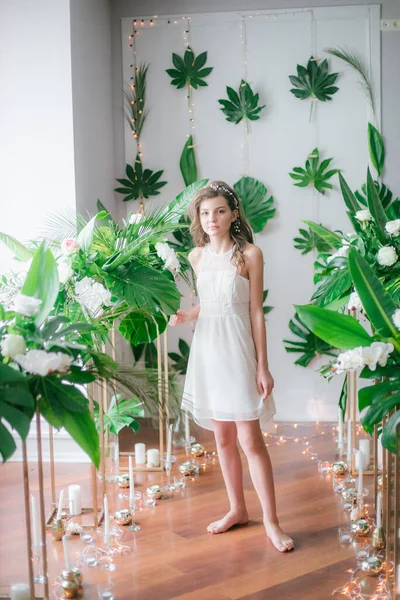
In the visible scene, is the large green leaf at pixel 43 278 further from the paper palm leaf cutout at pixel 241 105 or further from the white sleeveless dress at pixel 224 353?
the paper palm leaf cutout at pixel 241 105

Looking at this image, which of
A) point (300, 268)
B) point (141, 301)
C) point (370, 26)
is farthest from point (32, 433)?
point (370, 26)

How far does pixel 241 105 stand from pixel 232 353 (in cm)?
236

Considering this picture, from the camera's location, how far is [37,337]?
2082 millimetres

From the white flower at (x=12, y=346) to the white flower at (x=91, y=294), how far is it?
88 cm

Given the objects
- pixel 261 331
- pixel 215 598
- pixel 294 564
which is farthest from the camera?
pixel 261 331

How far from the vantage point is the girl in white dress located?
3.14m

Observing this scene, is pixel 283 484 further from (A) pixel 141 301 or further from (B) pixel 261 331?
(A) pixel 141 301

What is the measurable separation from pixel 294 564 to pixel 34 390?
1.42 metres

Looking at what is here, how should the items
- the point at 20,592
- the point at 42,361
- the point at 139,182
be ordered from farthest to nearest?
the point at 139,182, the point at 20,592, the point at 42,361

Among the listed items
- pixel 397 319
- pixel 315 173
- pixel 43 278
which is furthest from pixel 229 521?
pixel 315 173

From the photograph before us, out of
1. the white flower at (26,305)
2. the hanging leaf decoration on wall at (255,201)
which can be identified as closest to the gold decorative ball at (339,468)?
the hanging leaf decoration on wall at (255,201)

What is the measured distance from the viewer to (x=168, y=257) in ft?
10.8

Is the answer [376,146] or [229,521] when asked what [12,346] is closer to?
[229,521]

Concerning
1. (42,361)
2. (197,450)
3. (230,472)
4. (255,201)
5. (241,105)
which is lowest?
(197,450)
